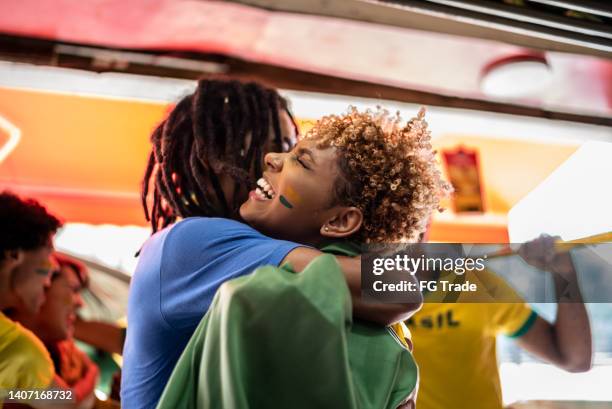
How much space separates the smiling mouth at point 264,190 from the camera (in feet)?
4.31

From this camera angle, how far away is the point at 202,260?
43.0 inches

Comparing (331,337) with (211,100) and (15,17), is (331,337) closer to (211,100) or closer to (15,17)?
(211,100)

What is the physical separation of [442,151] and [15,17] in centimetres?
184

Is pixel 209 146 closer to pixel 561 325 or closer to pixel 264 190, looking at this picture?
pixel 264 190

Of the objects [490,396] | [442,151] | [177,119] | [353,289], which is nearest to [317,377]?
[353,289]

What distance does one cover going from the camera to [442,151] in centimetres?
307

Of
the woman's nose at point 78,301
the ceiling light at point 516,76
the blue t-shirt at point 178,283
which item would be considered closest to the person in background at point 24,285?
the woman's nose at point 78,301

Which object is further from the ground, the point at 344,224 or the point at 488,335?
the point at 344,224

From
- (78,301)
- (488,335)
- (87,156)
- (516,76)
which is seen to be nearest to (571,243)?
(488,335)

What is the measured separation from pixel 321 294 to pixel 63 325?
1.69 meters

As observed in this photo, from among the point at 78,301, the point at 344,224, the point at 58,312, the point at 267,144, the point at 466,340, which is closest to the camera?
the point at 344,224

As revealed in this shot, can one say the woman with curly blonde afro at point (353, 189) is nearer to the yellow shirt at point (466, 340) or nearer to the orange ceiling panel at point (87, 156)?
the yellow shirt at point (466, 340)

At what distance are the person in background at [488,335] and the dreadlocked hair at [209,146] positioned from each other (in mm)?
509

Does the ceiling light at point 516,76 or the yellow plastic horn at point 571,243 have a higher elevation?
the ceiling light at point 516,76
